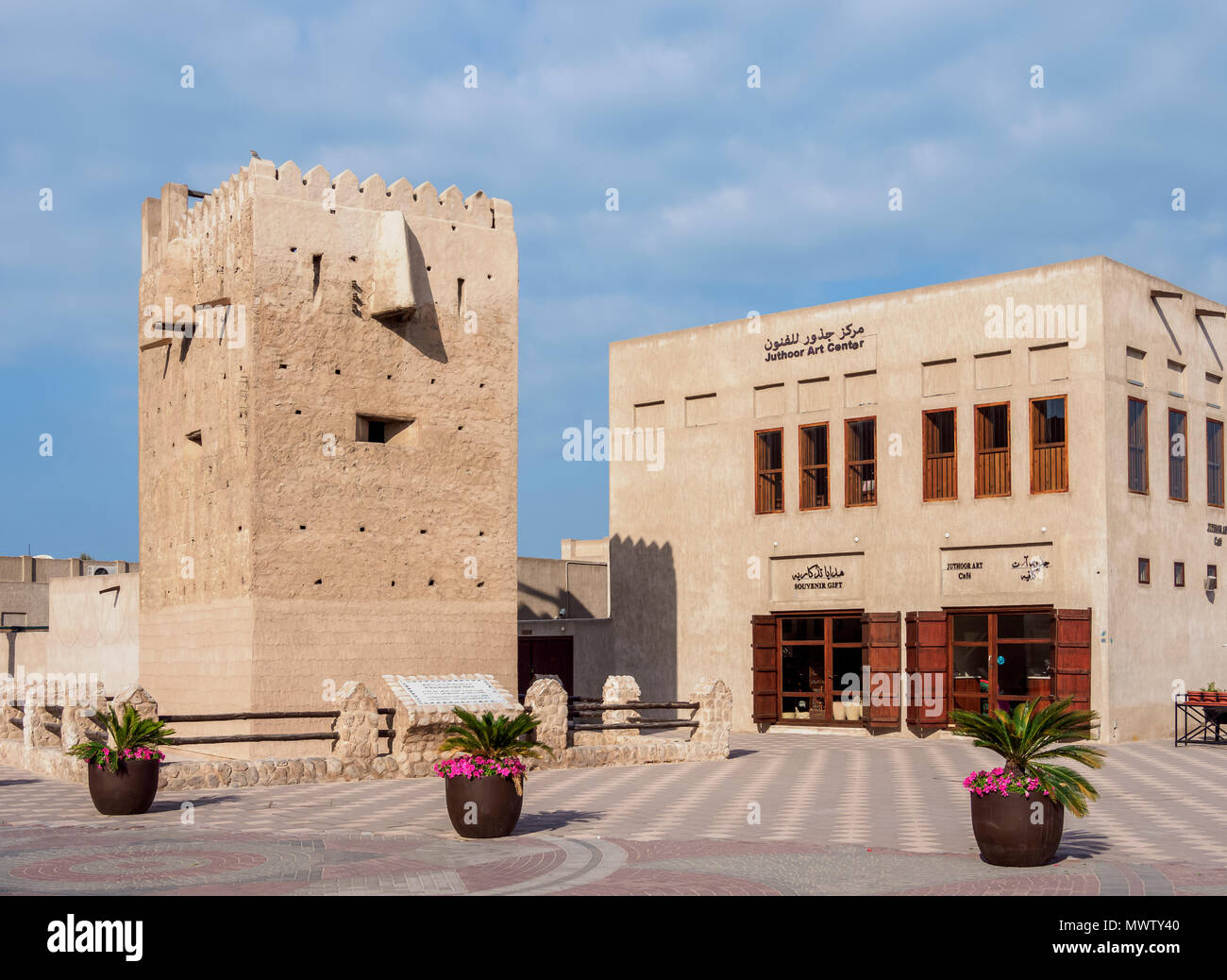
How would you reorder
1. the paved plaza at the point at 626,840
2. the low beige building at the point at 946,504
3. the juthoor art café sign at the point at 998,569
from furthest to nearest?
the juthoor art café sign at the point at 998,569
the low beige building at the point at 946,504
the paved plaza at the point at 626,840

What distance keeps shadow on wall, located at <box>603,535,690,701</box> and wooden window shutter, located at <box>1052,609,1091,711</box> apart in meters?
9.89

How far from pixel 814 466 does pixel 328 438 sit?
12.2 m

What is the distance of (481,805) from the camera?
556 inches

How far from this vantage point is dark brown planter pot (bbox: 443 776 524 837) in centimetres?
1412

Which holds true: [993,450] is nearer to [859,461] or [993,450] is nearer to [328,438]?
[859,461]

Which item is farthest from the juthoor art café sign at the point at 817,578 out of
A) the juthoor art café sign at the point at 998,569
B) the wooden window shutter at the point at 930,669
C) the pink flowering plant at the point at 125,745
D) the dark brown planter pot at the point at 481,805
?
the dark brown planter pot at the point at 481,805

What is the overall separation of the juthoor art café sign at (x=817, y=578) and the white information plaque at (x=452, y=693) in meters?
10.3

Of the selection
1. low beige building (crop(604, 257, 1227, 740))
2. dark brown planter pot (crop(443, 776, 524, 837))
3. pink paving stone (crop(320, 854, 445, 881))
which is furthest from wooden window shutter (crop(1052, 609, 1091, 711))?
pink paving stone (crop(320, 854, 445, 881))

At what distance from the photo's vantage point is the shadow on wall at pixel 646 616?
3456cm

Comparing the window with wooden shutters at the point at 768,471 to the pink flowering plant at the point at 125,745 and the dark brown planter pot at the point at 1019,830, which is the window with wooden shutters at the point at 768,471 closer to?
the pink flowering plant at the point at 125,745

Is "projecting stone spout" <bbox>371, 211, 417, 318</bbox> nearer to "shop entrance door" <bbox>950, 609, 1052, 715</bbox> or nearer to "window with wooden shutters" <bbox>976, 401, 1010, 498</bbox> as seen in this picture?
"window with wooden shutters" <bbox>976, 401, 1010, 498</bbox>

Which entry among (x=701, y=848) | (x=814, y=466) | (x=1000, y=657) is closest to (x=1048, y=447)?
(x=1000, y=657)
